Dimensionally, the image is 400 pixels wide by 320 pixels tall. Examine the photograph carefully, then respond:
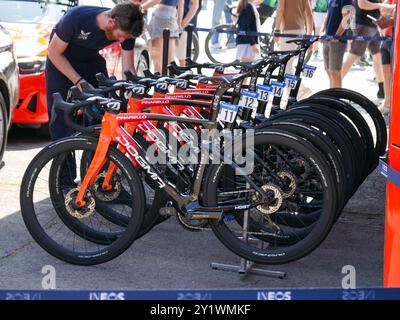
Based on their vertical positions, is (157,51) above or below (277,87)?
below

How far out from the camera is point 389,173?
3957mm

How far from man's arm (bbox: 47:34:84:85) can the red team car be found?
248cm

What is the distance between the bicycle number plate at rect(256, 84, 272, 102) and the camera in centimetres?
598

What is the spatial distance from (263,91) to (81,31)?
1.46m

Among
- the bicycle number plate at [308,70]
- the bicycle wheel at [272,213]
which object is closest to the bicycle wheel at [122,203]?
the bicycle wheel at [272,213]

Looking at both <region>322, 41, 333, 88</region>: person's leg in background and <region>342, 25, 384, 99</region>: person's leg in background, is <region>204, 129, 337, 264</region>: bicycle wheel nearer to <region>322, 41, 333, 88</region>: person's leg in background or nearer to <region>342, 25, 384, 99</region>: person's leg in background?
<region>322, 41, 333, 88</region>: person's leg in background

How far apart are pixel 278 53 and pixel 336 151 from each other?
150cm

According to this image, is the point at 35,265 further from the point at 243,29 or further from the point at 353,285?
the point at 243,29

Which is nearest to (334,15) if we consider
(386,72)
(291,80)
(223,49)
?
(386,72)

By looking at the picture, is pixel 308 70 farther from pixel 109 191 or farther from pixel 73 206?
pixel 73 206

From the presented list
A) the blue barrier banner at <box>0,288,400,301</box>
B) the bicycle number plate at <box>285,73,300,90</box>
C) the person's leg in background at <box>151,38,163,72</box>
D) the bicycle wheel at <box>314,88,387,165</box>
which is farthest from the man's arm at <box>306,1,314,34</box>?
the blue barrier banner at <box>0,288,400,301</box>
